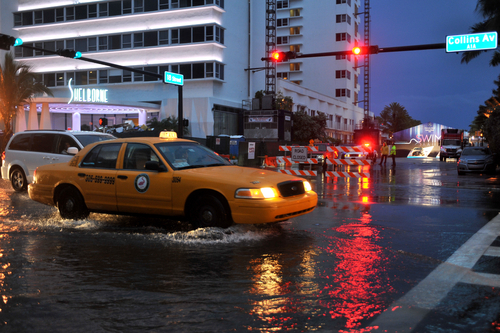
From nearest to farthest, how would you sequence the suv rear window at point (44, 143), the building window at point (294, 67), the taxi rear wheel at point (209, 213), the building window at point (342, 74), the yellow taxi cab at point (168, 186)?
the yellow taxi cab at point (168, 186) < the taxi rear wheel at point (209, 213) < the suv rear window at point (44, 143) < the building window at point (342, 74) < the building window at point (294, 67)

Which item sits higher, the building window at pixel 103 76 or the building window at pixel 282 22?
the building window at pixel 282 22

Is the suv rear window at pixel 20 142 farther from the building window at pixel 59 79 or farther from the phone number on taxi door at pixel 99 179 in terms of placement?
the building window at pixel 59 79

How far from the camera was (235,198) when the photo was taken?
273 inches

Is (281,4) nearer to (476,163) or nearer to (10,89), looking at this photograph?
(10,89)

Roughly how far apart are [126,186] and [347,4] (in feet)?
261

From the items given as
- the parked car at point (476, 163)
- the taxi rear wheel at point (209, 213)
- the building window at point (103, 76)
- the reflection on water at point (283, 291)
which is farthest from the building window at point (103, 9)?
the reflection on water at point (283, 291)

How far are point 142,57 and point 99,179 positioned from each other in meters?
45.1

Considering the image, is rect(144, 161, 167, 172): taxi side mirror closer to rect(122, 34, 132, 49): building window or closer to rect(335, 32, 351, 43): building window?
rect(122, 34, 132, 49): building window

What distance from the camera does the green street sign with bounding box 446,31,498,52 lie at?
19.0 m

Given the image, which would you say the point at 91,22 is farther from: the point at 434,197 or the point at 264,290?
the point at 264,290

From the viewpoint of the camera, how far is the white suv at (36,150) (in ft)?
43.4

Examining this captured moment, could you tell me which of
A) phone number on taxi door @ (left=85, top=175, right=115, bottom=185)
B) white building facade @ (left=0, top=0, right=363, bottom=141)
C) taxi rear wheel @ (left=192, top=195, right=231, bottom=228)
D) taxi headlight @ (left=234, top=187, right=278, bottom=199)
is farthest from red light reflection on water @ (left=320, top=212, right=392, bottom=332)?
white building facade @ (left=0, top=0, right=363, bottom=141)

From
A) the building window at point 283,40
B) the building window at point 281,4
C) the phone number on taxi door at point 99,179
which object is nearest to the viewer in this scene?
the phone number on taxi door at point 99,179

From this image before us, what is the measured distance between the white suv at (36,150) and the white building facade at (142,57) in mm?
Answer: 33671
